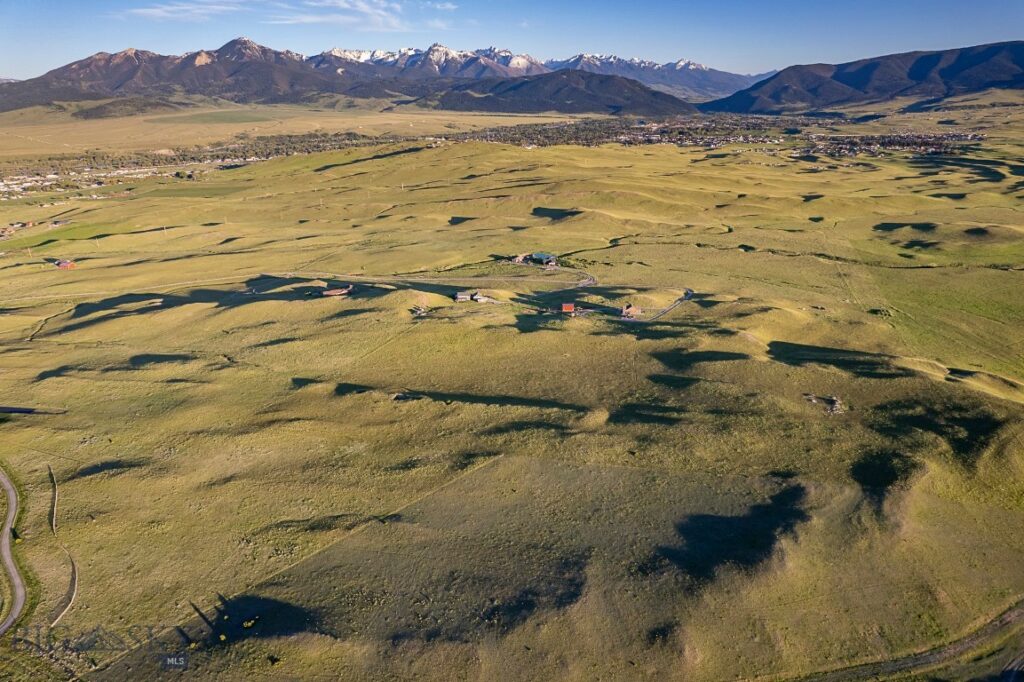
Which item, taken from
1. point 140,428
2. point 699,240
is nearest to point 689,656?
point 140,428

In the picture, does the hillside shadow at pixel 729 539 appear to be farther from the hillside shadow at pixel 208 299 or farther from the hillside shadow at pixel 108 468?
the hillside shadow at pixel 208 299

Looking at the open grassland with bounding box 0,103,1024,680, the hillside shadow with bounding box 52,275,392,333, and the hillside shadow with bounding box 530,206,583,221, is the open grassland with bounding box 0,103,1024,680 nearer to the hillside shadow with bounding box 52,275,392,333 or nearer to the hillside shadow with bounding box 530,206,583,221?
the hillside shadow with bounding box 52,275,392,333

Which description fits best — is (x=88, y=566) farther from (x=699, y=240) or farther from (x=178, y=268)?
(x=699, y=240)

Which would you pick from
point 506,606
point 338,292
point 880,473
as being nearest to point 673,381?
point 880,473

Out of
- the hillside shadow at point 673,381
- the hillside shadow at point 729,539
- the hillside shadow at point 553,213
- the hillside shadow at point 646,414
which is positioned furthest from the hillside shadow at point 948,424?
the hillside shadow at point 553,213

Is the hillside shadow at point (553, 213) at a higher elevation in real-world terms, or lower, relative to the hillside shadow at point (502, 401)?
higher

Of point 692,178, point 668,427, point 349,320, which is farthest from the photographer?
point 692,178

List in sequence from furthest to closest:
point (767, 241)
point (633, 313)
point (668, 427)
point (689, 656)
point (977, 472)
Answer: point (767, 241)
point (633, 313)
point (668, 427)
point (977, 472)
point (689, 656)
